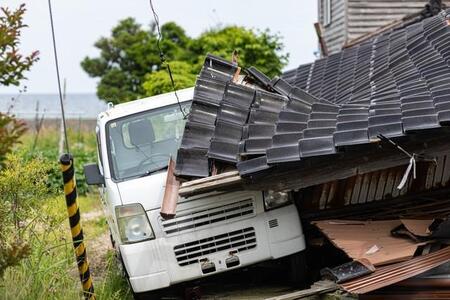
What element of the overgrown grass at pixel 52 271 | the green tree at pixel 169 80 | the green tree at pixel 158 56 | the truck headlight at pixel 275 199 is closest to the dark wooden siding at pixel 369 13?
Answer: the green tree at pixel 158 56

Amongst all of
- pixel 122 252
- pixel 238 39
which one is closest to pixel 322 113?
pixel 122 252

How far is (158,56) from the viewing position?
92.0ft

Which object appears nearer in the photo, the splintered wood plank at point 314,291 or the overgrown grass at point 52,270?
the splintered wood plank at point 314,291

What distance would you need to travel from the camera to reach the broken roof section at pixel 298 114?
5949 millimetres

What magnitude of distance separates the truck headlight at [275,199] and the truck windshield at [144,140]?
1.13 m

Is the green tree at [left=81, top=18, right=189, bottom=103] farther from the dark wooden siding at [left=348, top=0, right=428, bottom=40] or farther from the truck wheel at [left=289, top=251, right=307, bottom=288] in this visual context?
the truck wheel at [left=289, top=251, right=307, bottom=288]

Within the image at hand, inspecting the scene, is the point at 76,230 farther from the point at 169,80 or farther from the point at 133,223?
the point at 169,80

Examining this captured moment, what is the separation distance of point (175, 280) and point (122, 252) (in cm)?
59

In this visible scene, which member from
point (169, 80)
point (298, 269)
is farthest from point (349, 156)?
point (169, 80)

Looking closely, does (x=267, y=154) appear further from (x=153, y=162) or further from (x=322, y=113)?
(x=153, y=162)

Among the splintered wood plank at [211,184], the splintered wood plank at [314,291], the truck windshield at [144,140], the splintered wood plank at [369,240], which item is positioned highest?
the truck windshield at [144,140]

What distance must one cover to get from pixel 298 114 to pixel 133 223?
76.1 inches

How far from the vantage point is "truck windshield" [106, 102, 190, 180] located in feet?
24.3

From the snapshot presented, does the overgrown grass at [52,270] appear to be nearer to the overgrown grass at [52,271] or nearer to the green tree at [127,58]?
the overgrown grass at [52,271]
